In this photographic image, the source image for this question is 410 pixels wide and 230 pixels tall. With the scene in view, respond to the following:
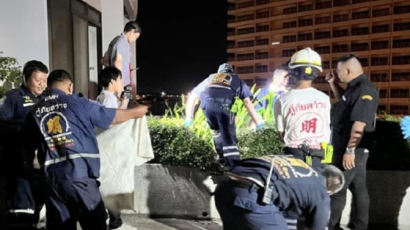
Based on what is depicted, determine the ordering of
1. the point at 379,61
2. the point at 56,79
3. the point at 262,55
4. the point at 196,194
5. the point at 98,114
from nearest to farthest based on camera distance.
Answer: the point at 98,114, the point at 56,79, the point at 196,194, the point at 379,61, the point at 262,55

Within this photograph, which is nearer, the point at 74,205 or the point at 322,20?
the point at 74,205

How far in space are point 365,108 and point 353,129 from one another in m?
0.21

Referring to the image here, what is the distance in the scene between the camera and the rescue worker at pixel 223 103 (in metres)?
4.95

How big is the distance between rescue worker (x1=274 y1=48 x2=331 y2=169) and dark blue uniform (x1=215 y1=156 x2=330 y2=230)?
1058 millimetres

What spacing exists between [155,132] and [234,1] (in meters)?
14.9

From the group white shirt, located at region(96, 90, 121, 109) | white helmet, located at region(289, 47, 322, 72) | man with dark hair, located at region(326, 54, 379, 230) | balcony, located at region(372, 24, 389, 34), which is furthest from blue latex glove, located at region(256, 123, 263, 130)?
balcony, located at region(372, 24, 389, 34)

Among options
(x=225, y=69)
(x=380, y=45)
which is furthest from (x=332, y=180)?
(x=380, y=45)

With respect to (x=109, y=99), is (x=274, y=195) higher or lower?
lower

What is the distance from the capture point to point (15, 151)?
3752 millimetres

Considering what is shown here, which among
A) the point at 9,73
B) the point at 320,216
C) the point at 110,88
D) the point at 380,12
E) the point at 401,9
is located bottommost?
the point at 320,216

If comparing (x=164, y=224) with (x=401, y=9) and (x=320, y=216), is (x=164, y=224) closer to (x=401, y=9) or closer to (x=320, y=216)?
(x=320, y=216)

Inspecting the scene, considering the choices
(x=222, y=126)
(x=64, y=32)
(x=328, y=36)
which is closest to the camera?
(x=222, y=126)

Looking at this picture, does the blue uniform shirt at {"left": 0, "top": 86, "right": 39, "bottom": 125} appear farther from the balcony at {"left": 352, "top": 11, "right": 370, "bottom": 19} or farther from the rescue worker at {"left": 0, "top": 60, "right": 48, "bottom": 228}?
the balcony at {"left": 352, "top": 11, "right": 370, "bottom": 19}

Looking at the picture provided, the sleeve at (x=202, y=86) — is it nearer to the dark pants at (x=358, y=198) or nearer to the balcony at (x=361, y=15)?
the dark pants at (x=358, y=198)
